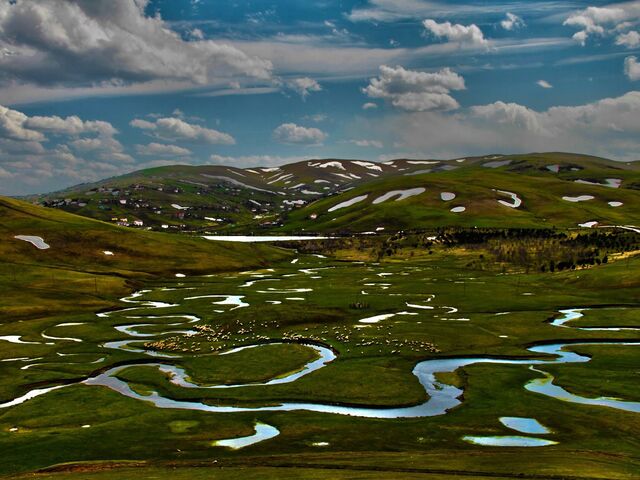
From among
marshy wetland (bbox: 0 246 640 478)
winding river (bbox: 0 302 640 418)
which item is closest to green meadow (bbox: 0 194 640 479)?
marshy wetland (bbox: 0 246 640 478)

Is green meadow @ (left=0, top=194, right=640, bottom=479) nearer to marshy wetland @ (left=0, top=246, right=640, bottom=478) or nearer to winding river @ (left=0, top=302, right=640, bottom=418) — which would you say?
marshy wetland @ (left=0, top=246, right=640, bottom=478)

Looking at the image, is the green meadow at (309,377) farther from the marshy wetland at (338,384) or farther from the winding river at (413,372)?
the winding river at (413,372)

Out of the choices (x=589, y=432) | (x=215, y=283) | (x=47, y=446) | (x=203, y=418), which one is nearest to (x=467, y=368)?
(x=589, y=432)

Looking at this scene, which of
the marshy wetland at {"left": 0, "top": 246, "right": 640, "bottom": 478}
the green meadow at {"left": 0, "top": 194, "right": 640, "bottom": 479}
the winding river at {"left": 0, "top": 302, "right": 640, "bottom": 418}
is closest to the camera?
the green meadow at {"left": 0, "top": 194, "right": 640, "bottom": 479}

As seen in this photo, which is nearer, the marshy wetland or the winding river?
the marshy wetland

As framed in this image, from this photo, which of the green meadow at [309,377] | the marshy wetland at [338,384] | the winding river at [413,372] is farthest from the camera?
the winding river at [413,372]

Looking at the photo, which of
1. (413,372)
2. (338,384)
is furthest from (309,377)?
(413,372)

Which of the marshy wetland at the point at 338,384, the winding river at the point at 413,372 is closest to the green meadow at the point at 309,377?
the marshy wetland at the point at 338,384

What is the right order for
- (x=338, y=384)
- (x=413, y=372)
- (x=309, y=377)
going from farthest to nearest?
1. (x=413, y=372)
2. (x=309, y=377)
3. (x=338, y=384)

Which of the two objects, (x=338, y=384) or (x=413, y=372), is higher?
(x=338, y=384)

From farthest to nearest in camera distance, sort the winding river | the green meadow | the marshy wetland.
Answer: the winding river
the marshy wetland
the green meadow

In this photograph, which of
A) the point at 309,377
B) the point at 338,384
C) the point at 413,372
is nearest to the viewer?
the point at 338,384

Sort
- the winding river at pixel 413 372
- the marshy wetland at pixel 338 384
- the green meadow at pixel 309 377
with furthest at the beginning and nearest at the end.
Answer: the winding river at pixel 413 372, the marshy wetland at pixel 338 384, the green meadow at pixel 309 377

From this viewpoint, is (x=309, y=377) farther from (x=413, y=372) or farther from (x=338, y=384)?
(x=413, y=372)
